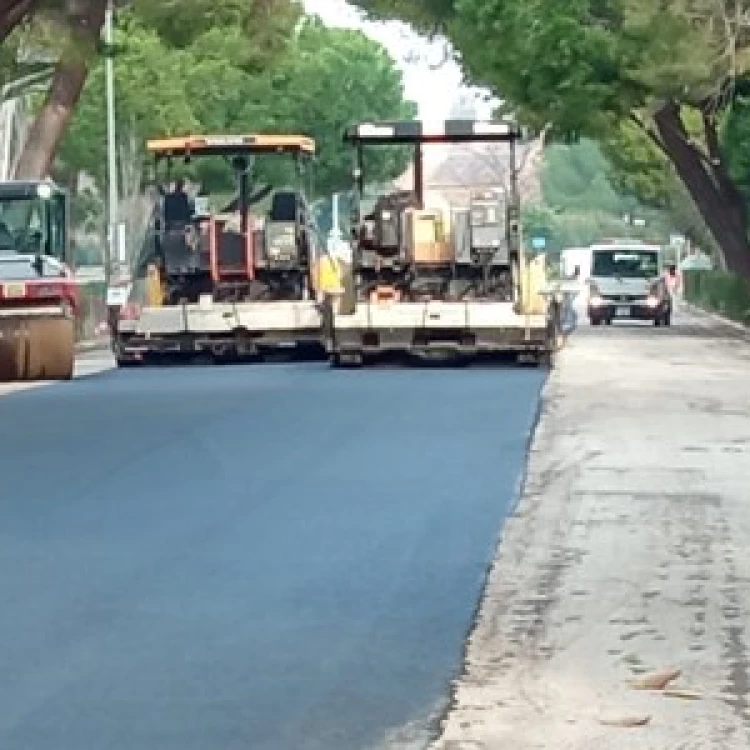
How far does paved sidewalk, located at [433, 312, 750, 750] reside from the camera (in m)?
8.93

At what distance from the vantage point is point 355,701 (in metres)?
9.25

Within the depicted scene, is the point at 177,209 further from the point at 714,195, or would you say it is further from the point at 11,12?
the point at 714,195

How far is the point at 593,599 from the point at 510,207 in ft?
71.2

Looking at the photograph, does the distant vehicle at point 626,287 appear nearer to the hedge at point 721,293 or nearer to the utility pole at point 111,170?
the hedge at point 721,293

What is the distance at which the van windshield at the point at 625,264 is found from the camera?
57.9m

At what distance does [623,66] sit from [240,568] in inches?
1361

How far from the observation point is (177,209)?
117ft

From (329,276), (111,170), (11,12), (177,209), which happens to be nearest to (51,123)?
(177,209)

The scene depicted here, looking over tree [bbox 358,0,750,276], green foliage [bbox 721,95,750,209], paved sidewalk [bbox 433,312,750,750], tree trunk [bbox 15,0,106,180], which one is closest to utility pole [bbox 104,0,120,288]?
tree trunk [bbox 15,0,106,180]

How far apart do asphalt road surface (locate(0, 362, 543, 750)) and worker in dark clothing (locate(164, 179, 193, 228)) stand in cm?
1231

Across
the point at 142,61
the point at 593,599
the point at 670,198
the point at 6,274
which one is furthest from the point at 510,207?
the point at 670,198

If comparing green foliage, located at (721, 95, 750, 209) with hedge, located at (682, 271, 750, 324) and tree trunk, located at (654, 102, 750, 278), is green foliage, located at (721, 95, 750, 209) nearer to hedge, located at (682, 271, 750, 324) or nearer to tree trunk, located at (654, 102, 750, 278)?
tree trunk, located at (654, 102, 750, 278)

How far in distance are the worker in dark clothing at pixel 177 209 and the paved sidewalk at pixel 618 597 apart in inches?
549

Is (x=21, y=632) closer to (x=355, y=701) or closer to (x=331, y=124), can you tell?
(x=355, y=701)
